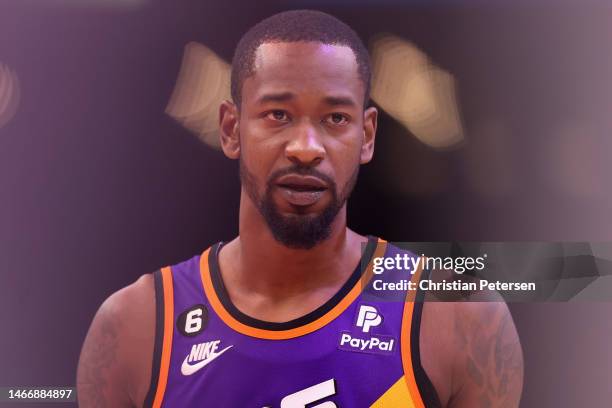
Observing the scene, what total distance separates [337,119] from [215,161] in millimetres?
436

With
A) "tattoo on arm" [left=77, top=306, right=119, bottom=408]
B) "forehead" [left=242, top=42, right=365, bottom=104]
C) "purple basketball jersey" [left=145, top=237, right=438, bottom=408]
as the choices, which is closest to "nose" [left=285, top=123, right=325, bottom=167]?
"forehead" [left=242, top=42, right=365, bottom=104]

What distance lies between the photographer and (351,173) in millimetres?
2078

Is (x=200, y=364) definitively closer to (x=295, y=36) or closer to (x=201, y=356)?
(x=201, y=356)

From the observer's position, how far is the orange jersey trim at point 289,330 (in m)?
2.06

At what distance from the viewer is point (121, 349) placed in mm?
2162

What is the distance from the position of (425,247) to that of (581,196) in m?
0.49

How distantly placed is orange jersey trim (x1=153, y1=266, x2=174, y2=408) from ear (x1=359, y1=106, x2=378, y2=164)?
70cm

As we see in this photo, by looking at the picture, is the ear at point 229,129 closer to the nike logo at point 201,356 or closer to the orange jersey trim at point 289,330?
the orange jersey trim at point 289,330

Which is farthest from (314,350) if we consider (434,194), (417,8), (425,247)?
(417,8)

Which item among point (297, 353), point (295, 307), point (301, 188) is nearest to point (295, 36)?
point (301, 188)

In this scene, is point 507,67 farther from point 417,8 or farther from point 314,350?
point 314,350

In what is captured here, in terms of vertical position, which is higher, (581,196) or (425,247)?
(581,196)

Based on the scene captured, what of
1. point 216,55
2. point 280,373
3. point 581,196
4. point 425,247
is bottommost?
point 280,373

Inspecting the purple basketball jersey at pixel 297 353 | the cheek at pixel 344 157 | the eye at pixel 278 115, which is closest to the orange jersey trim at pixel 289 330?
the purple basketball jersey at pixel 297 353
